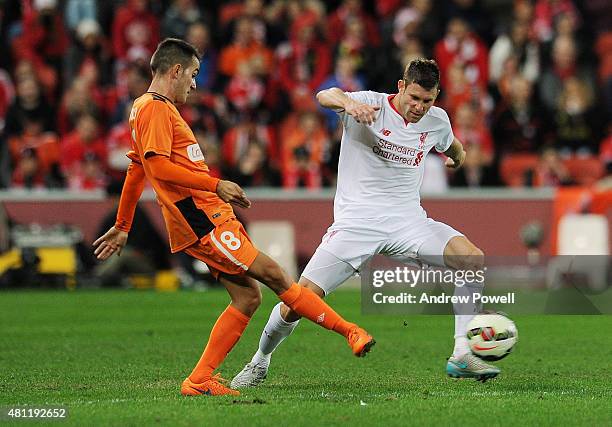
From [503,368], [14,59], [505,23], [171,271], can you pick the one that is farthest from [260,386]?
[505,23]

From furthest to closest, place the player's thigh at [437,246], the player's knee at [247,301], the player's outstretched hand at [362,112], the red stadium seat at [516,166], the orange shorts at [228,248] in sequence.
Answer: the red stadium seat at [516,166]
the player's thigh at [437,246]
the player's knee at [247,301]
the player's outstretched hand at [362,112]
the orange shorts at [228,248]

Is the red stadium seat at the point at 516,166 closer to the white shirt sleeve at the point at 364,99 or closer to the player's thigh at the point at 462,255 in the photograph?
the white shirt sleeve at the point at 364,99

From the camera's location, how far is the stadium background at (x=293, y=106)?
18.1 metres

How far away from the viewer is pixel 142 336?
12156mm

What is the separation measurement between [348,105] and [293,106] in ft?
38.2

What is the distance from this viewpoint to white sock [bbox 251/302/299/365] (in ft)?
28.3

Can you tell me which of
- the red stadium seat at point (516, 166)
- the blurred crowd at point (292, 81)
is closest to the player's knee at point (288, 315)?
the blurred crowd at point (292, 81)

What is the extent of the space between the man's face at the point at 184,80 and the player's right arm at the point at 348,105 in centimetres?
83

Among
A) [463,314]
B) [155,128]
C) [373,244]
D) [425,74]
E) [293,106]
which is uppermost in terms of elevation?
[425,74]

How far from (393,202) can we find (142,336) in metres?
3.91

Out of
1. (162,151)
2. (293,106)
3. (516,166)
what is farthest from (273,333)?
(293,106)

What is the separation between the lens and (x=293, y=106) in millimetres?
19750

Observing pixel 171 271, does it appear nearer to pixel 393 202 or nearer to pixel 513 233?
pixel 513 233

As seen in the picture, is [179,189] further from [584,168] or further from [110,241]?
[584,168]
